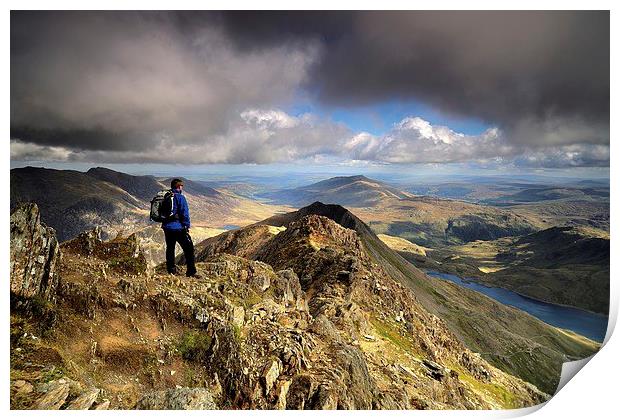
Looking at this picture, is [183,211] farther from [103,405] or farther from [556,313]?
[556,313]

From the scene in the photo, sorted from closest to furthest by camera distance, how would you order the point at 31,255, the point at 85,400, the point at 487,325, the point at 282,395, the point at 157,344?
1. the point at 85,400
2. the point at 31,255
3. the point at 157,344
4. the point at 282,395
5. the point at 487,325

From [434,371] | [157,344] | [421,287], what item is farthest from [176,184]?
[421,287]

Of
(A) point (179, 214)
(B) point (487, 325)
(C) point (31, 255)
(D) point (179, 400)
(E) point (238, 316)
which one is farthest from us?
(B) point (487, 325)

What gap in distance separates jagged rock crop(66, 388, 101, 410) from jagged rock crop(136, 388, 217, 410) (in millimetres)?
1044

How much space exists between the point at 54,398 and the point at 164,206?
5690 mm

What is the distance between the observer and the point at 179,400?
911 cm

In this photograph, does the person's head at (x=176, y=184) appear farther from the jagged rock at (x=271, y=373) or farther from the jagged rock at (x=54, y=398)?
the jagged rock at (x=271, y=373)

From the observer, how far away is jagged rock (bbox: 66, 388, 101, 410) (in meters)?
8.00

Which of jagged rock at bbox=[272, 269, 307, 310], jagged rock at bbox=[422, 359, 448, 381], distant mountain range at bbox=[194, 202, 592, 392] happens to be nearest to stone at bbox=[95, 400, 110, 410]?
jagged rock at bbox=[272, 269, 307, 310]

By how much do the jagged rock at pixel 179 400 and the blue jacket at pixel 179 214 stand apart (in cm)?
490

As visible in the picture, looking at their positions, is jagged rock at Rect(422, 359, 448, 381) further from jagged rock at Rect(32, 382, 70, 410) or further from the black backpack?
jagged rock at Rect(32, 382, 70, 410)

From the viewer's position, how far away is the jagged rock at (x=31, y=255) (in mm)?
9414
